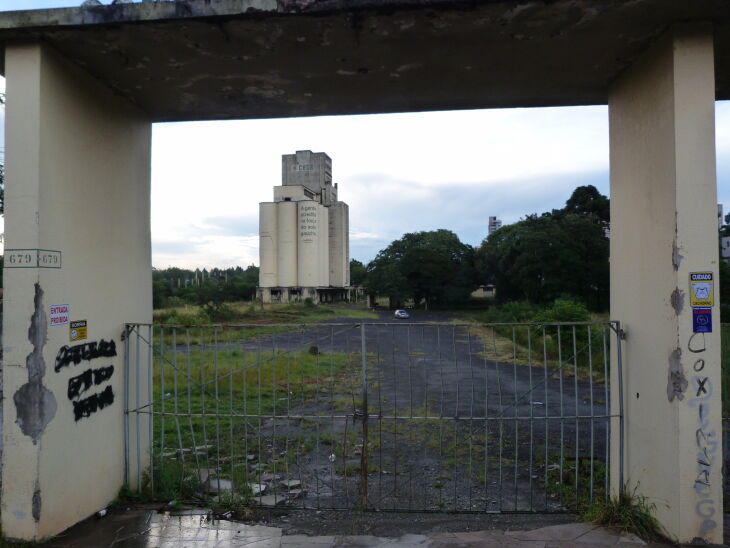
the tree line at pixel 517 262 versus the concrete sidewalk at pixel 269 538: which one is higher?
the tree line at pixel 517 262

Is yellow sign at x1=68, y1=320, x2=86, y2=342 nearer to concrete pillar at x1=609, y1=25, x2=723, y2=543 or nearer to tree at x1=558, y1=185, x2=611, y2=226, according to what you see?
concrete pillar at x1=609, y1=25, x2=723, y2=543

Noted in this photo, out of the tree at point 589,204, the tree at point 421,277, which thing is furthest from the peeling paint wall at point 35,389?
the tree at point 421,277

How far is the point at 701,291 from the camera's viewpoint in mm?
3805

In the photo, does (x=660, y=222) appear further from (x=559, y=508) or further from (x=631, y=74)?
(x=559, y=508)

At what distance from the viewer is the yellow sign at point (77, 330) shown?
165 inches

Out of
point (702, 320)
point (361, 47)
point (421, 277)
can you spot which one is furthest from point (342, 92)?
point (421, 277)

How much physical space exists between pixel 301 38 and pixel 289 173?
5364 cm

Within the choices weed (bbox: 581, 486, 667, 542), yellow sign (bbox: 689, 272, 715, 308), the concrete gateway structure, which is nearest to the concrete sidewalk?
weed (bbox: 581, 486, 667, 542)

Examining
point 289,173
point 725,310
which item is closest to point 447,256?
point 289,173

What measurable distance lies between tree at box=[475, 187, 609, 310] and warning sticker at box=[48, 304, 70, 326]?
35.1 metres

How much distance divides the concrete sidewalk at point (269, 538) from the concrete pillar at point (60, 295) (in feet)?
0.92

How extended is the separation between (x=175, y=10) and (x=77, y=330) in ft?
8.88

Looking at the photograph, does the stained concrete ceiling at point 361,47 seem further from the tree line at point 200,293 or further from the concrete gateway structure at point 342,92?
the tree line at point 200,293

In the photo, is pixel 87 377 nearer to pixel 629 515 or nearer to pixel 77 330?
pixel 77 330
